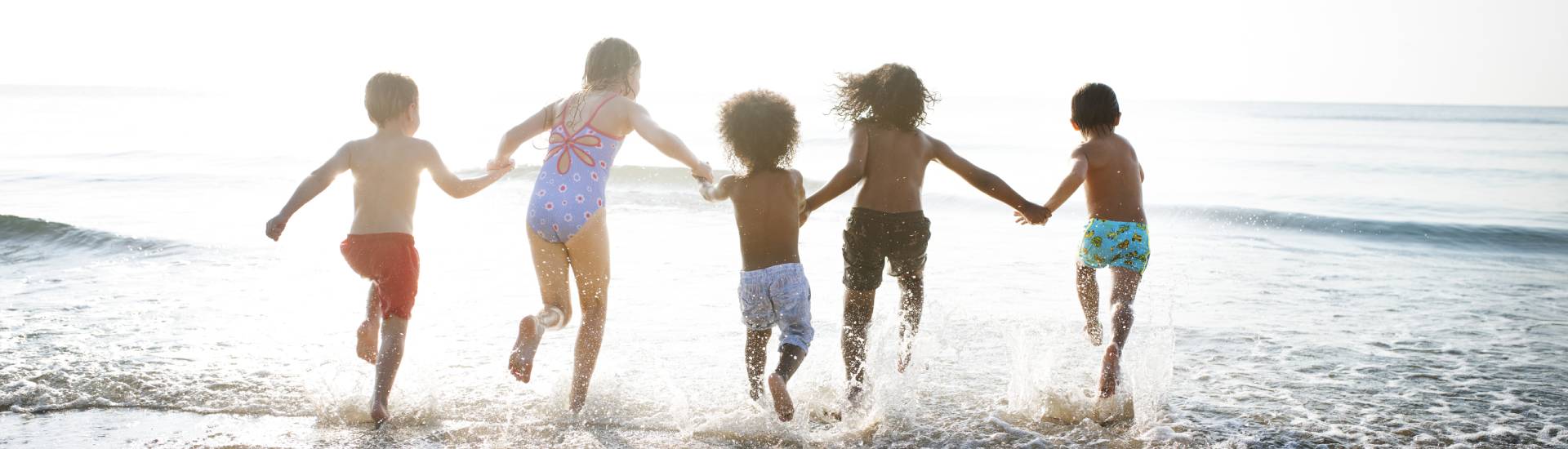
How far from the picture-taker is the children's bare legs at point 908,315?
4.41 m

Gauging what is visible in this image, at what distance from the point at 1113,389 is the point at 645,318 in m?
2.90

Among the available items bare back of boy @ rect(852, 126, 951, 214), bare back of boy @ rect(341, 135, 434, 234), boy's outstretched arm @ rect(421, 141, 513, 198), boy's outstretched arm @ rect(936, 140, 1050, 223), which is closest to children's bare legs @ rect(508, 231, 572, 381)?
boy's outstretched arm @ rect(421, 141, 513, 198)

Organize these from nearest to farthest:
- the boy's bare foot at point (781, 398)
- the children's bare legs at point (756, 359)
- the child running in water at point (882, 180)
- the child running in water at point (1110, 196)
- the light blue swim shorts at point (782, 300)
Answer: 1. the boy's bare foot at point (781, 398)
2. the light blue swim shorts at point (782, 300)
3. the children's bare legs at point (756, 359)
4. the child running in water at point (882, 180)
5. the child running in water at point (1110, 196)

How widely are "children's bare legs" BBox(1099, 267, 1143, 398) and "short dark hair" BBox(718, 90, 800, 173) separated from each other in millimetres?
1542

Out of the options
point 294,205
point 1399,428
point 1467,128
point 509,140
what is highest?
point 1467,128

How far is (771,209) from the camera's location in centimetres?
389

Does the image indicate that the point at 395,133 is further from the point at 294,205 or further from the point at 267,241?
the point at 267,241

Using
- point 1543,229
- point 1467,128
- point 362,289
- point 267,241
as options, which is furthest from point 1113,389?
point 1467,128

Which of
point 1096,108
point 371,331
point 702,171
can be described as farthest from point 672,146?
point 1096,108

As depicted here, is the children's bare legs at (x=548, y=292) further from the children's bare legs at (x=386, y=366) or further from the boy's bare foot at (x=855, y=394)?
the boy's bare foot at (x=855, y=394)

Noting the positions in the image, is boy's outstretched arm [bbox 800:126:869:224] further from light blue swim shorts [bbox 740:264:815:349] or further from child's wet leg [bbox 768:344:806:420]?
child's wet leg [bbox 768:344:806:420]

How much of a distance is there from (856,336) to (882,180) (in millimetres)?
637

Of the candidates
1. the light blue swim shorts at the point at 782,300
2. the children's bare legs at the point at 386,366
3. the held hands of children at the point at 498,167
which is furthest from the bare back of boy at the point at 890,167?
the children's bare legs at the point at 386,366

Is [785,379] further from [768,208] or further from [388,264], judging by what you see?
[388,264]
